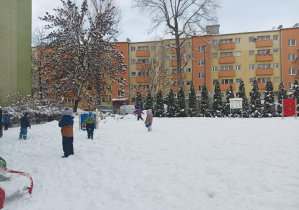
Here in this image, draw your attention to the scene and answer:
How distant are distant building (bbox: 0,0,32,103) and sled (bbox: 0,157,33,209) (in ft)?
50.4

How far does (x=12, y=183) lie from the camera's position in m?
4.59

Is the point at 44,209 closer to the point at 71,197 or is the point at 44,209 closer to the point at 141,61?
the point at 71,197

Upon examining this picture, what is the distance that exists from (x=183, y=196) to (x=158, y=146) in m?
4.81

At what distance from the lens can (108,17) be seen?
29016mm

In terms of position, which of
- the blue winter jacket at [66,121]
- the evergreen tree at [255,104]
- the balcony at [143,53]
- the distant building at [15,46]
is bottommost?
the blue winter jacket at [66,121]

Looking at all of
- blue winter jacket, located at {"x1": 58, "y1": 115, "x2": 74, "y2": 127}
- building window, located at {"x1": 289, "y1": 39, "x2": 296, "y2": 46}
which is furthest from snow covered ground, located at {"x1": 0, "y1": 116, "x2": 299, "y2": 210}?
building window, located at {"x1": 289, "y1": 39, "x2": 296, "y2": 46}

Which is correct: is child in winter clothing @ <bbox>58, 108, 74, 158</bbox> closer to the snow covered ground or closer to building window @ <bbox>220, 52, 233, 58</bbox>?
the snow covered ground

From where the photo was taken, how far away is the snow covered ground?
175 inches

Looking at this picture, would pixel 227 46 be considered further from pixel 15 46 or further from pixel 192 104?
pixel 15 46

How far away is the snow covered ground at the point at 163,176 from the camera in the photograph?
4.45 m

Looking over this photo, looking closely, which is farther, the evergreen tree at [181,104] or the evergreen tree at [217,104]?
the evergreen tree at [217,104]

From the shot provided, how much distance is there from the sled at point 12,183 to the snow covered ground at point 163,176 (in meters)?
0.19

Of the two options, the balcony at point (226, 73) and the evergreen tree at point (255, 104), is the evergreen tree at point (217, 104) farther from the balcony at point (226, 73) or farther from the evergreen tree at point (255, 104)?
the balcony at point (226, 73)

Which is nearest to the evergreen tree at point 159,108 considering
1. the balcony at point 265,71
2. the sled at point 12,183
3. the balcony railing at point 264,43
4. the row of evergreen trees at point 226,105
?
the row of evergreen trees at point 226,105
